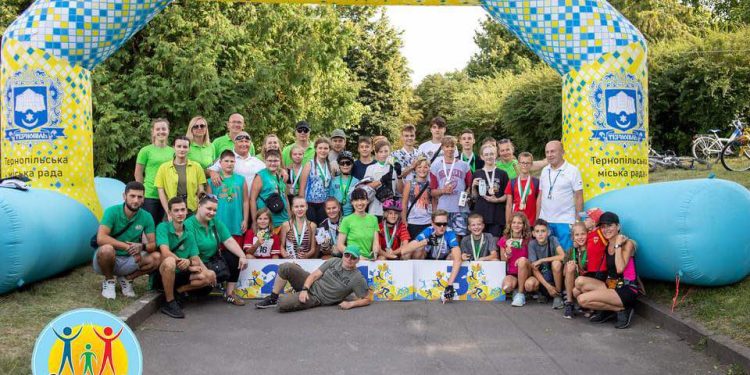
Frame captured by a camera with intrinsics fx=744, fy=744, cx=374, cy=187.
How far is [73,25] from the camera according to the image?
29.9 feet

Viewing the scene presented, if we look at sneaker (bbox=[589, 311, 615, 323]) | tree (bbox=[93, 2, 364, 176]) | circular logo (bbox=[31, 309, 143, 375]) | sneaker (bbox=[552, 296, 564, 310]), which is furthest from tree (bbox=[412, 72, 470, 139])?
circular logo (bbox=[31, 309, 143, 375])

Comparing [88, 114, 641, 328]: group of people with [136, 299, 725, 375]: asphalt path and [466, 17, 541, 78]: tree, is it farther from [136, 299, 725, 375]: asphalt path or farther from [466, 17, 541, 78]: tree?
[466, 17, 541, 78]: tree

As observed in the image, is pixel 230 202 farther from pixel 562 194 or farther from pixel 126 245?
pixel 562 194

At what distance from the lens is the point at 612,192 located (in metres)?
8.72

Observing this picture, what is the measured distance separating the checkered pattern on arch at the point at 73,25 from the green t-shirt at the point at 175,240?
294 cm

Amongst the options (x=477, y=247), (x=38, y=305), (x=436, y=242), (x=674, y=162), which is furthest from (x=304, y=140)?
(x=674, y=162)

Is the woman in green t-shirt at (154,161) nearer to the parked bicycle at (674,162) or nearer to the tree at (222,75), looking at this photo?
the tree at (222,75)

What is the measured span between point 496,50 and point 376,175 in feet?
131

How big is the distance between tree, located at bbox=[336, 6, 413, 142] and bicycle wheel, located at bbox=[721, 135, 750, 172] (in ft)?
88.8

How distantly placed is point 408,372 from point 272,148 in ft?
14.5

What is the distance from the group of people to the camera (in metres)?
7.74

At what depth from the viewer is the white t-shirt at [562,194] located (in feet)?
27.9

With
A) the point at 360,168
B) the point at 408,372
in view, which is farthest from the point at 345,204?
the point at 408,372

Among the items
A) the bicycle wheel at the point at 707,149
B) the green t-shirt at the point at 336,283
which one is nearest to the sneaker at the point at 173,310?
the green t-shirt at the point at 336,283
